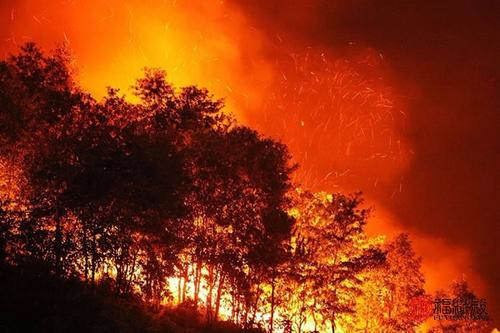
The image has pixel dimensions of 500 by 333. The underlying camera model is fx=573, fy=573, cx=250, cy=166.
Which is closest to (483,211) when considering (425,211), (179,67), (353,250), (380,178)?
(425,211)

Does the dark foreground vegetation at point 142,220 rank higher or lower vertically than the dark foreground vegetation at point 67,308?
higher

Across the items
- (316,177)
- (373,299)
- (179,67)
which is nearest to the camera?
(373,299)

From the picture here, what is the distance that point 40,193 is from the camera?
27.3 m

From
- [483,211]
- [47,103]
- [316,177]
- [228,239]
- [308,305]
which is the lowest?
[308,305]

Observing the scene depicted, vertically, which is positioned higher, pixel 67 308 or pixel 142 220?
pixel 142 220

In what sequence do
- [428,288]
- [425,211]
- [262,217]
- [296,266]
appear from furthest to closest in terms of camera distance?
1. [425,211]
2. [428,288]
3. [296,266]
4. [262,217]

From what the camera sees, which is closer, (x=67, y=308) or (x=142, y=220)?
(x=67, y=308)

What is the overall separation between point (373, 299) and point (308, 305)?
13407 mm

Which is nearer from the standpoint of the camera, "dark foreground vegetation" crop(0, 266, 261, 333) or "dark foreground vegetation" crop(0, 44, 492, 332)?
"dark foreground vegetation" crop(0, 266, 261, 333)

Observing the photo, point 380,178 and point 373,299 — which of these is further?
point 380,178

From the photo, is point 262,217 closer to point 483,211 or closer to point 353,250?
point 353,250

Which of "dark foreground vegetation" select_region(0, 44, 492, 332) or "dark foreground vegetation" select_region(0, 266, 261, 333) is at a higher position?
"dark foreground vegetation" select_region(0, 44, 492, 332)

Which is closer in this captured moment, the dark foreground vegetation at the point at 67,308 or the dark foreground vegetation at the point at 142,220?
the dark foreground vegetation at the point at 67,308

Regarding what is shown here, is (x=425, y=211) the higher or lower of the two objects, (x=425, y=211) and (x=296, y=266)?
the higher
